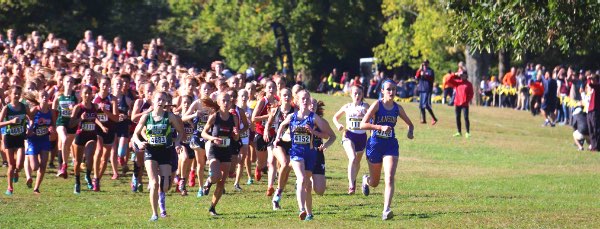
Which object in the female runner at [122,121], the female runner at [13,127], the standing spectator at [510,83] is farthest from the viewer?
the standing spectator at [510,83]

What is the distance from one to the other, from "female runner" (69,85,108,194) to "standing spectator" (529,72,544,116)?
28.2 metres

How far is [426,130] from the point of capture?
126 ft

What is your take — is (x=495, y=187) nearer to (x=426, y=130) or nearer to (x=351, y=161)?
(x=351, y=161)

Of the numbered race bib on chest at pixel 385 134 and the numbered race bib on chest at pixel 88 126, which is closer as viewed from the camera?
the numbered race bib on chest at pixel 385 134

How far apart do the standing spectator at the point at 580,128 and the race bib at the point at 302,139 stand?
58.0ft

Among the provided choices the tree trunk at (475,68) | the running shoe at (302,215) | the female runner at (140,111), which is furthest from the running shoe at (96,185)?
the tree trunk at (475,68)

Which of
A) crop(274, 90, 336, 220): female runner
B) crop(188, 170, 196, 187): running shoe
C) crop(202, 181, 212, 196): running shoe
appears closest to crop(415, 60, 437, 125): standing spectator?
crop(188, 170, 196, 187): running shoe

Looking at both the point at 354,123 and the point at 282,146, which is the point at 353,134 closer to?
the point at 354,123

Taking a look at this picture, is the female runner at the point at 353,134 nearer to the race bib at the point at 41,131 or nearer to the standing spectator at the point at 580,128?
the race bib at the point at 41,131

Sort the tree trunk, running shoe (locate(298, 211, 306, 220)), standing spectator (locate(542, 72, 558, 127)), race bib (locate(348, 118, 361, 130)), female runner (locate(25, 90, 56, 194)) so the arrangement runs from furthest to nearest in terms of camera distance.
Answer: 1. the tree trunk
2. standing spectator (locate(542, 72, 558, 127))
3. female runner (locate(25, 90, 56, 194))
4. race bib (locate(348, 118, 361, 130))
5. running shoe (locate(298, 211, 306, 220))

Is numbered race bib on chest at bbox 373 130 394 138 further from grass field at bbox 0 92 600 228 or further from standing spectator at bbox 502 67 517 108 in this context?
standing spectator at bbox 502 67 517 108

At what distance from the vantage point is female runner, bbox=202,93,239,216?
19250 mm

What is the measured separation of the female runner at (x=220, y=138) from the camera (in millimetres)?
19250

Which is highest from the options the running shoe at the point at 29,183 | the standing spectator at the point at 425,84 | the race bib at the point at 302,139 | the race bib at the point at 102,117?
the standing spectator at the point at 425,84
